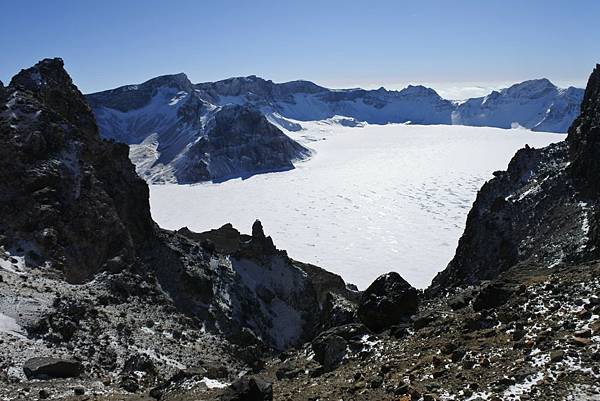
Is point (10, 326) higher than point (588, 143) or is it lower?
lower

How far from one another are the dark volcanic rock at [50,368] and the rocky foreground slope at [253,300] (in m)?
0.08

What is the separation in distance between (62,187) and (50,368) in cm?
1868

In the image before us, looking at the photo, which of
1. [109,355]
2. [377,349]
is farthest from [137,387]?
[377,349]

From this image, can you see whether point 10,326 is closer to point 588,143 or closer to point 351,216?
point 588,143

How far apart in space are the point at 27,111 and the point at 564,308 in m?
37.6

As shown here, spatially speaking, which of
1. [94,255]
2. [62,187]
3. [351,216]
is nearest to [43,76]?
[62,187]

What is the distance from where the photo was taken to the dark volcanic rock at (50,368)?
22.1 m

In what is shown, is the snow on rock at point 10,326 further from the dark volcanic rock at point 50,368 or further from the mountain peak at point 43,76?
the mountain peak at point 43,76

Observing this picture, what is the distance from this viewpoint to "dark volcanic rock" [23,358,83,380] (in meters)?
22.1

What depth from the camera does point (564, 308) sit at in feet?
52.5

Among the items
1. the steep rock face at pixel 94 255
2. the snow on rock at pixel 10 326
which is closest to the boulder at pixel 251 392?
the steep rock face at pixel 94 255

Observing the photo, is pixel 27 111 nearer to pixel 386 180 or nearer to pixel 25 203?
pixel 25 203

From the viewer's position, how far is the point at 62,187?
38562 mm

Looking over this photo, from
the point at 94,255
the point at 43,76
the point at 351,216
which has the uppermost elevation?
the point at 43,76
